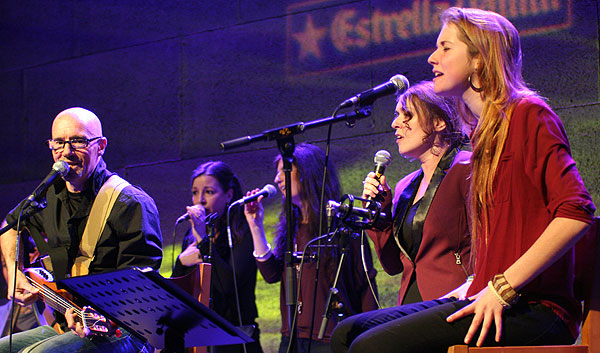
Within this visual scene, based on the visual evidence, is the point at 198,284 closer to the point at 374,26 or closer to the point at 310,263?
the point at 310,263

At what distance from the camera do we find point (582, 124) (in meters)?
3.70

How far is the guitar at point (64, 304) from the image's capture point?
2.71m

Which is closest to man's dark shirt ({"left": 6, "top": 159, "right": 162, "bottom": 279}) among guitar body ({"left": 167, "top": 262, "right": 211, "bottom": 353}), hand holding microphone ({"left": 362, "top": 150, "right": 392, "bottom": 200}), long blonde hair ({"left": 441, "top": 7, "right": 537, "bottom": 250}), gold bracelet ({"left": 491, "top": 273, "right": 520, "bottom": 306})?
guitar body ({"left": 167, "top": 262, "right": 211, "bottom": 353})

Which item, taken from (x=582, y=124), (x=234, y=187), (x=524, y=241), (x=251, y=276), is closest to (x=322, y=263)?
(x=251, y=276)

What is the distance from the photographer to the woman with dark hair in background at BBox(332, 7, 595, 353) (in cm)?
167

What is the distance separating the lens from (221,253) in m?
4.09

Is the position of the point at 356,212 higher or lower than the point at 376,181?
lower

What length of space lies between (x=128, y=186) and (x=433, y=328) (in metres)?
2.03

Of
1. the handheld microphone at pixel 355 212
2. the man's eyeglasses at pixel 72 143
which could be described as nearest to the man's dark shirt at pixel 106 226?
the man's eyeglasses at pixel 72 143

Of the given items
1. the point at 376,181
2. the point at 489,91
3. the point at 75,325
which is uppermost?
the point at 489,91

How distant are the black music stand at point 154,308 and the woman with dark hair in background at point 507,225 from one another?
43 centimetres

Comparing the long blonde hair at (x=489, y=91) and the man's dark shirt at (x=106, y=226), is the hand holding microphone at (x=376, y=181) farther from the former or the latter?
the man's dark shirt at (x=106, y=226)

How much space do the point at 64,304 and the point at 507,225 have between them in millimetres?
1977

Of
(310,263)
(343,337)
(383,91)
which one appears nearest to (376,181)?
(383,91)
